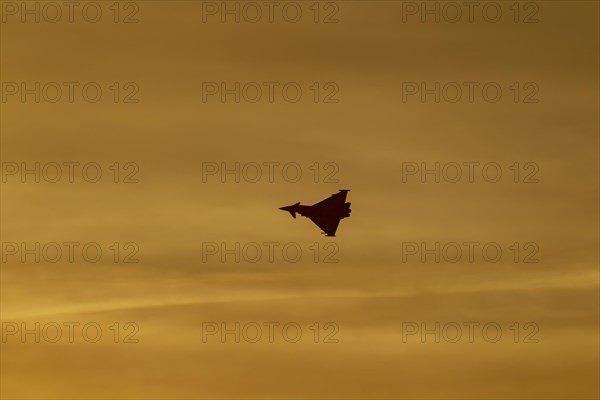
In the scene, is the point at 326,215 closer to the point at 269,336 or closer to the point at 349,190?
the point at 349,190

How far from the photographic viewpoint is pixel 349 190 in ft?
602

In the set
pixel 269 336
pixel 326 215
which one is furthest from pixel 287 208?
pixel 269 336

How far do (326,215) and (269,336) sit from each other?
56.7 ft

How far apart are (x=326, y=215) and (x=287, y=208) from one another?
5.60 meters

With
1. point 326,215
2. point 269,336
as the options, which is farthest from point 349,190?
point 269,336

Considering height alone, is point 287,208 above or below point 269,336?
above

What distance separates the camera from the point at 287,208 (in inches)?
7293

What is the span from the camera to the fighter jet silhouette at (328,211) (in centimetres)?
18238

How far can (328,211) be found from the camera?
183 meters

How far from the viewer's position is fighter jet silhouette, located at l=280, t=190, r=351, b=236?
598 feet

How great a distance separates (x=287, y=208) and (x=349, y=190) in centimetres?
853

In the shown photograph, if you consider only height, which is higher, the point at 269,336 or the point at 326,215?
the point at 326,215

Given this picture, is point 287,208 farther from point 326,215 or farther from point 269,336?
point 269,336
